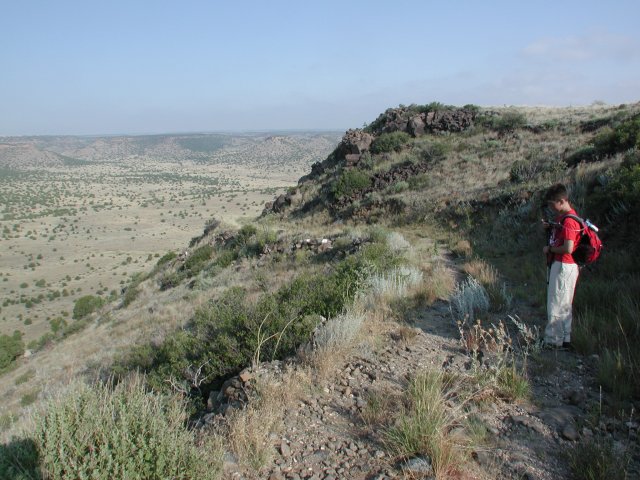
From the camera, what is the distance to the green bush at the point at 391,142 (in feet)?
70.2

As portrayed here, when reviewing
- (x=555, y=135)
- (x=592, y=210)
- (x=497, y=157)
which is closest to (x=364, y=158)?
(x=497, y=157)

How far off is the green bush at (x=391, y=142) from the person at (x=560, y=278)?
17405 millimetres

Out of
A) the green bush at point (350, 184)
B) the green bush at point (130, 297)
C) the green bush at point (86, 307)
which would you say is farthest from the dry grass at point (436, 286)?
the green bush at point (86, 307)

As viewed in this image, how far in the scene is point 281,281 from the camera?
10680 mm

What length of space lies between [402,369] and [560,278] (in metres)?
1.90

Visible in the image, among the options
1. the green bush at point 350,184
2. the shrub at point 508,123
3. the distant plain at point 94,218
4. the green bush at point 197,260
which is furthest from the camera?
the distant plain at point 94,218

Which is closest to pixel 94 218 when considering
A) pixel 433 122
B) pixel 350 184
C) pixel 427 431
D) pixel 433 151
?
pixel 433 122

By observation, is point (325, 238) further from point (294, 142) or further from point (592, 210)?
point (294, 142)

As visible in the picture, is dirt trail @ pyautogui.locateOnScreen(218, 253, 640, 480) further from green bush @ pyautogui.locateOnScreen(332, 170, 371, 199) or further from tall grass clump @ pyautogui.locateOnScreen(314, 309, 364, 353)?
green bush @ pyautogui.locateOnScreen(332, 170, 371, 199)

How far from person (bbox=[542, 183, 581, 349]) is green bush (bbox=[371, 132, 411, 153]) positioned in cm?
1740

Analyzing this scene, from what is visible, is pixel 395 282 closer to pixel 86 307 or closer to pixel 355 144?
pixel 355 144

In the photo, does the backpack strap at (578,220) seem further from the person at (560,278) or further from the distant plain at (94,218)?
the distant plain at (94,218)

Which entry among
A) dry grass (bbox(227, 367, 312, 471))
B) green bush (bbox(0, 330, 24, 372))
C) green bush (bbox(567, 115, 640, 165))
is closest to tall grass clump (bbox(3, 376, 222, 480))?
dry grass (bbox(227, 367, 312, 471))

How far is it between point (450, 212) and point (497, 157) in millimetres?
5424
